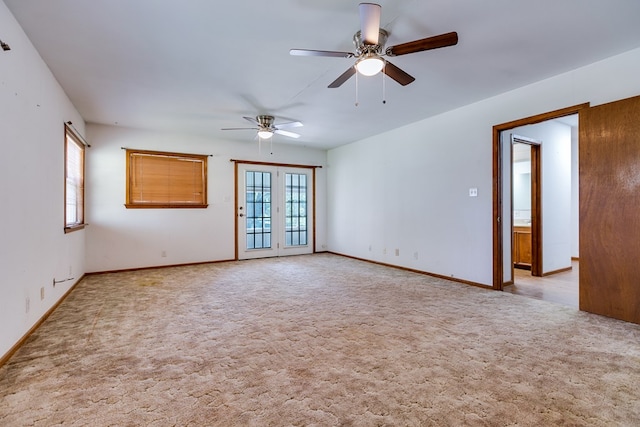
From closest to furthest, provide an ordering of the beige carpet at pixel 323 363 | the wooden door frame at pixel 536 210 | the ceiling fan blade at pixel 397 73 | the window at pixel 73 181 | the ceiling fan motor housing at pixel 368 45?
the beige carpet at pixel 323 363 < the ceiling fan motor housing at pixel 368 45 < the ceiling fan blade at pixel 397 73 < the window at pixel 73 181 < the wooden door frame at pixel 536 210

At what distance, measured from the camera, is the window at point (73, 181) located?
4016 millimetres

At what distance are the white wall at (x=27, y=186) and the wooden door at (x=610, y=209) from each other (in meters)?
5.16

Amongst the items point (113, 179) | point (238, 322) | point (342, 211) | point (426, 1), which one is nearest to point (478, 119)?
point (426, 1)

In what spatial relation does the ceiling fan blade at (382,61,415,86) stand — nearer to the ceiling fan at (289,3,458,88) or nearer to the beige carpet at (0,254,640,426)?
the ceiling fan at (289,3,458,88)

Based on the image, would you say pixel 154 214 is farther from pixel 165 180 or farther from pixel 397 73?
pixel 397 73

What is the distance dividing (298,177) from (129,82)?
419cm

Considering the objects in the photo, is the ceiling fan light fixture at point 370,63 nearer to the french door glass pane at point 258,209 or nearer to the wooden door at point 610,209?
the wooden door at point 610,209

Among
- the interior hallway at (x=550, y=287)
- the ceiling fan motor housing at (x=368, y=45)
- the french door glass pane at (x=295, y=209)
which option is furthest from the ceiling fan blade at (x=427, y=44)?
the french door glass pane at (x=295, y=209)

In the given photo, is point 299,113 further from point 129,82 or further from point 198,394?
point 198,394

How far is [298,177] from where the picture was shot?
24.1 feet

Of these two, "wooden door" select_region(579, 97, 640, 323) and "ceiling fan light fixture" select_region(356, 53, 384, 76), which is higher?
"ceiling fan light fixture" select_region(356, 53, 384, 76)

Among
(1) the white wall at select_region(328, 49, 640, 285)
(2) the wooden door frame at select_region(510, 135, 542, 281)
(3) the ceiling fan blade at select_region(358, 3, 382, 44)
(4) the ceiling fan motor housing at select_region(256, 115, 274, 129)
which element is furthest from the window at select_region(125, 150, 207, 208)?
(2) the wooden door frame at select_region(510, 135, 542, 281)

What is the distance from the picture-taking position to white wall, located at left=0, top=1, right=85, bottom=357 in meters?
2.26

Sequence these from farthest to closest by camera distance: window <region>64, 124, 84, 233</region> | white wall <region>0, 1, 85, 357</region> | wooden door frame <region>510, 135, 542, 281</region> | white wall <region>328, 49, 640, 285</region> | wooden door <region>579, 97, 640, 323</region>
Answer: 1. wooden door frame <region>510, 135, 542, 281</region>
2. window <region>64, 124, 84, 233</region>
3. white wall <region>328, 49, 640, 285</region>
4. wooden door <region>579, 97, 640, 323</region>
5. white wall <region>0, 1, 85, 357</region>
